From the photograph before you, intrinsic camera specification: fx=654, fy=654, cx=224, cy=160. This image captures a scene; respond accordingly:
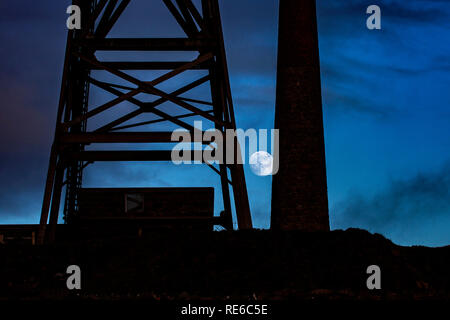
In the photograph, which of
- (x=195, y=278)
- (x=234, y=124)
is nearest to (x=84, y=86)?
(x=234, y=124)

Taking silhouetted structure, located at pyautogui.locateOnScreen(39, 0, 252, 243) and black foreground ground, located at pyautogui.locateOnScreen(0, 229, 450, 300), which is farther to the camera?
silhouetted structure, located at pyautogui.locateOnScreen(39, 0, 252, 243)

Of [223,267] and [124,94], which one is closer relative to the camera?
[223,267]

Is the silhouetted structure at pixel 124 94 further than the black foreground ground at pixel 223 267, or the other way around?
the silhouetted structure at pixel 124 94

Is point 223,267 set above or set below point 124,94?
below

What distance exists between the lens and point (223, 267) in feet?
47.6

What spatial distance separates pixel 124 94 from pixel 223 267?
Result: 24.8 feet

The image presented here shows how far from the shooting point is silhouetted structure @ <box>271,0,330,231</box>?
20578mm

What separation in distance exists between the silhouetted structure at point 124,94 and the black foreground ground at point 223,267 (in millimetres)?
3214

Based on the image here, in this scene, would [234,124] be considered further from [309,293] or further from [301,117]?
[309,293]

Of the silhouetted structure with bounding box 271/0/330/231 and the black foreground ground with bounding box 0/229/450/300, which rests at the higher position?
the silhouetted structure with bounding box 271/0/330/231

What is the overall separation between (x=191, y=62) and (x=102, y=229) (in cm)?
630

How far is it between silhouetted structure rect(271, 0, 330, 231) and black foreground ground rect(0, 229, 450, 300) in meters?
3.62

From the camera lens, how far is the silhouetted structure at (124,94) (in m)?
19.5

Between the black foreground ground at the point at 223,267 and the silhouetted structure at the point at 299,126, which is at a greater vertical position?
the silhouetted structure at the point at 299,126
